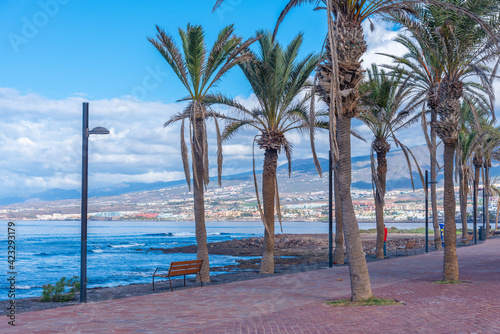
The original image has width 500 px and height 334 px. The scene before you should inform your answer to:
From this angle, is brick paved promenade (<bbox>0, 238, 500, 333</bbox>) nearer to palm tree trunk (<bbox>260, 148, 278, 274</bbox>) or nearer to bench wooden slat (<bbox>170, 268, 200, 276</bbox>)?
bench wooden slat (<bbox>170, 268, 200, 276</bbox>)

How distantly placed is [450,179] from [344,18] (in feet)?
21.6

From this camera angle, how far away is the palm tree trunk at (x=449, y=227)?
591 inches

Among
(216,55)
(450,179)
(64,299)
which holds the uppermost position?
(216,55)

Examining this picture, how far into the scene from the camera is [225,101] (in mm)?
19250

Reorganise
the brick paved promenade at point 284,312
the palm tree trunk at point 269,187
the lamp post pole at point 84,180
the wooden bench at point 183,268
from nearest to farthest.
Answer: the brick paved promenade at point 284,312
the lamp post pole at point 84,180
the wooden bench at point 183,268
the palm tree trunk at point 269,187

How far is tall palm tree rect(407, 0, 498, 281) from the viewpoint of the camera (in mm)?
14930

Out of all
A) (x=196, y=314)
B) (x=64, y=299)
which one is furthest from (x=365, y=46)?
(x=64, y=299)

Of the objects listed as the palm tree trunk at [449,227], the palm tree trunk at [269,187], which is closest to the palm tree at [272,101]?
the palm tree trunk at [269,187]

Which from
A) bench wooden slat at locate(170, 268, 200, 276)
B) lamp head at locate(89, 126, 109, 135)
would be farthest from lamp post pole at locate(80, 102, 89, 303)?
bench wooden slat at locate(170, 268, 200, 276)

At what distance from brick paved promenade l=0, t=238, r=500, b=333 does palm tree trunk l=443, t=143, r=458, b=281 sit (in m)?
0.59

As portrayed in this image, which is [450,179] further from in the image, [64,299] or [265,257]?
[64,299]

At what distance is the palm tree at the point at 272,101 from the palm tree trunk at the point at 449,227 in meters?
5.39

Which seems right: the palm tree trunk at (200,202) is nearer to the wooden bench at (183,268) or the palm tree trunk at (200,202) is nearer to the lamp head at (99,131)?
the wooden bench at (183,268)

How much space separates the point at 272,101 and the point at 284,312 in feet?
34.1
